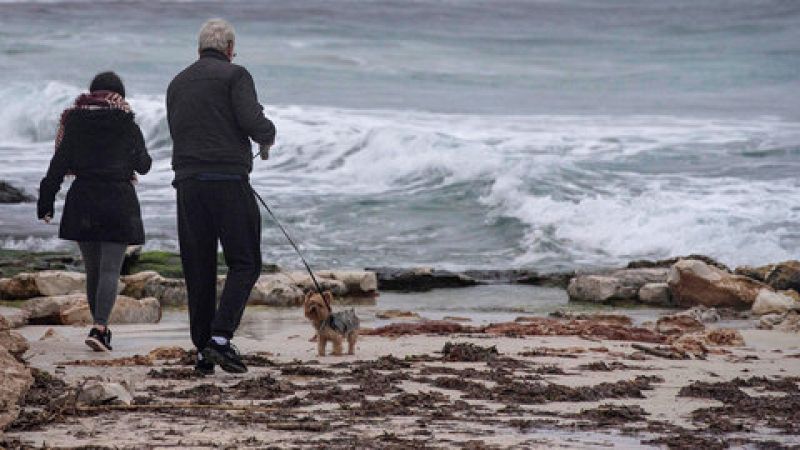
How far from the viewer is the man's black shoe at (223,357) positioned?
830 cm

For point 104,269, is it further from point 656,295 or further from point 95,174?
point 656,295

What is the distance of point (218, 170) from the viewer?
8289 millimetres

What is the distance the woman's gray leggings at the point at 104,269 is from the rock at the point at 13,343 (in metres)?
1.09

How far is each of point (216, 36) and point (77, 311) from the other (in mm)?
3433

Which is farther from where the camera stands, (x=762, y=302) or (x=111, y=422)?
(x=762, y=302)

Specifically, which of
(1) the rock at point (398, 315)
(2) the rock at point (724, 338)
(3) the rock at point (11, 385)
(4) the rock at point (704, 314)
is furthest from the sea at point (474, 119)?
(3) the rock at point (11, 385)

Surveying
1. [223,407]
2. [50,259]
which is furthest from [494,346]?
[50,259]

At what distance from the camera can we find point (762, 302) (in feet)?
43.5

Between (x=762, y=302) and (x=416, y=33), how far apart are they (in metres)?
41.7

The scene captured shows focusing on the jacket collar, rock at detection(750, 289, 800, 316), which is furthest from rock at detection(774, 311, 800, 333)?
the jacket collar

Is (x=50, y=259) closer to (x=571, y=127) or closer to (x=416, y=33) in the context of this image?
(x=571, y=127)

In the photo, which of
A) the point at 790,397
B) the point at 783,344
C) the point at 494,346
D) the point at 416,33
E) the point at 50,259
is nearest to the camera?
the point at 790,397

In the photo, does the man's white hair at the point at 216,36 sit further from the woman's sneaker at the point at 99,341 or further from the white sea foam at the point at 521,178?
the white sea foam at the point at 521,178

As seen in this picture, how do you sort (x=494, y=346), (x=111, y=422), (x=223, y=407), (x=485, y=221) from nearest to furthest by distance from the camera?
(x=111, y=422) → (x=223, y=407) → (x=494, y=346) → (x=485, y=221)
